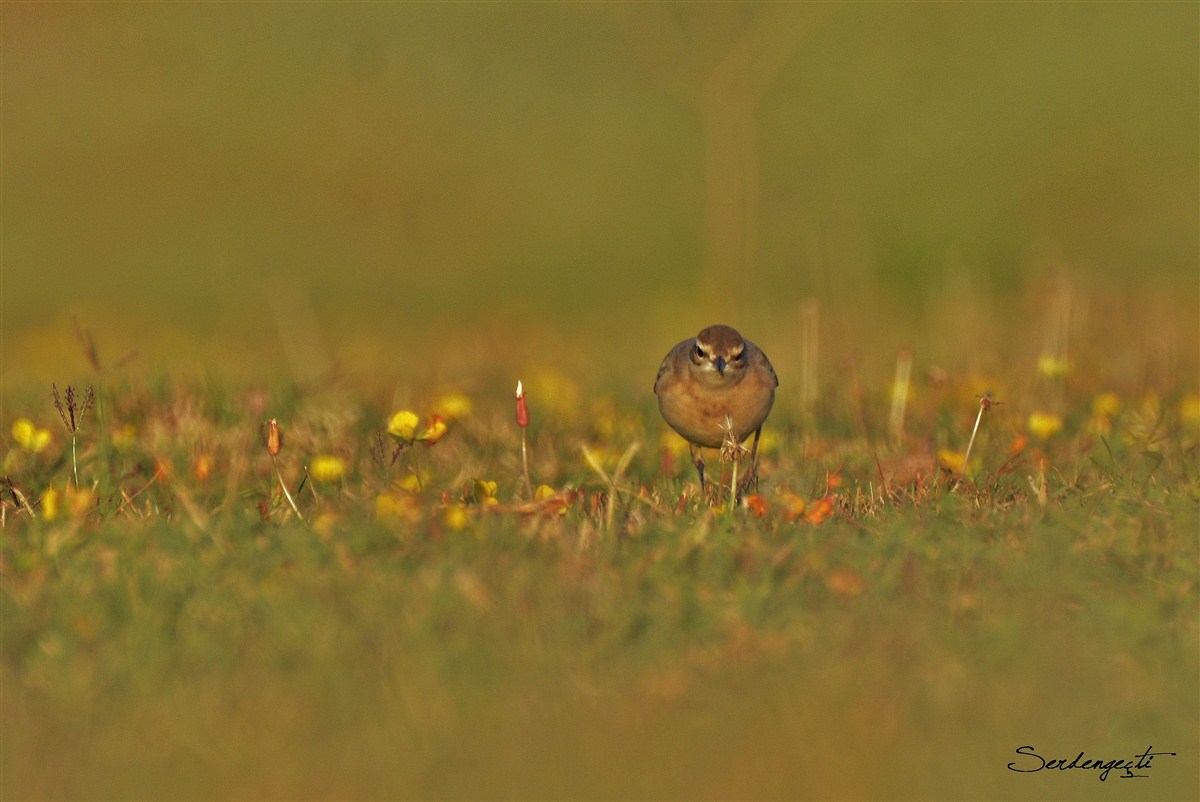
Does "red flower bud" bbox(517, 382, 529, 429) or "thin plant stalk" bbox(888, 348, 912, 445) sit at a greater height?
"red flower bud" bbox(517, 382, 529, 429)

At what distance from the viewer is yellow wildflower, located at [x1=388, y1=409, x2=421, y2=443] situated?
493 cm

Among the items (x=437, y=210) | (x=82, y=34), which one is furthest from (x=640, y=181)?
(x=82, y=34)

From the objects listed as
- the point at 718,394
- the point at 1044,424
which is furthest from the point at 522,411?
the point at 1044,424

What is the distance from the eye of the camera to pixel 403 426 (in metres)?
4.97

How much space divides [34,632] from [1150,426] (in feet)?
14.3

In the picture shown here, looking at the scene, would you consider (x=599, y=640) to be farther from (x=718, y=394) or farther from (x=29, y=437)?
(x=29, y=437)

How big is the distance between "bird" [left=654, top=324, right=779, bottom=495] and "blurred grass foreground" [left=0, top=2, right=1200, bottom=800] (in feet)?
0.58

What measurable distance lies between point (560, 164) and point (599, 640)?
1443 cm

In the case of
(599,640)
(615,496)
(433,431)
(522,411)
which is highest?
(522,411)

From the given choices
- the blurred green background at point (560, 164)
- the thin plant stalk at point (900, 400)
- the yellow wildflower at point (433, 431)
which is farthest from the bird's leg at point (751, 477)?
the blurred green background at point (560, 164)

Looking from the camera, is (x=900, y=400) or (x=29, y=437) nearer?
(x=29, y=437)

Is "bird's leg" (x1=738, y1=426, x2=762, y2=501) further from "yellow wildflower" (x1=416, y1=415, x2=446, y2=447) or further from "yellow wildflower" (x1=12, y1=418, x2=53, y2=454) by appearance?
"yellow wildflower" (x1=12, y1=418, x2=53, y2=454)

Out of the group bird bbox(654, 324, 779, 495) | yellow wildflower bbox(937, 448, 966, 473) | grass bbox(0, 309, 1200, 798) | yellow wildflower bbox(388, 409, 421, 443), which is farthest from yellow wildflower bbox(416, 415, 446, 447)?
yellow wildflower bbox(937, 448, 966, 473)

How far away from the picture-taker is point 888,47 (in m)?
18.6
